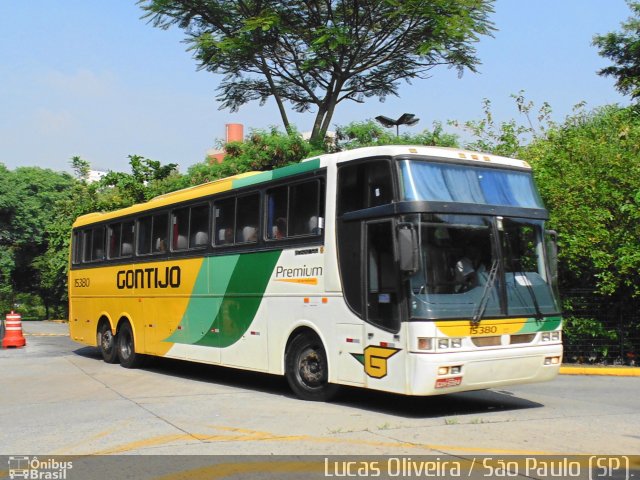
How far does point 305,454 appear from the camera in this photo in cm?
716

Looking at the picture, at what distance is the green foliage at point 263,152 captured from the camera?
23797mm

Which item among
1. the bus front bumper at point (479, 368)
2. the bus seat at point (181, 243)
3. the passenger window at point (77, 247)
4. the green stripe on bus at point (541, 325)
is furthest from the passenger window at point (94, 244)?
the green stripe on bus at point (541, 325)

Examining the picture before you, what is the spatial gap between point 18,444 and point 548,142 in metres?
14.4

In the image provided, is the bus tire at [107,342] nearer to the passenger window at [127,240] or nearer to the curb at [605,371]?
the passenger window at [127,240]

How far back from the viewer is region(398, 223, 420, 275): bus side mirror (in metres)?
8.78

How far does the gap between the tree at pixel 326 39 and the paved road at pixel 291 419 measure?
493 inches

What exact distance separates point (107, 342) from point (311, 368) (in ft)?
26.6

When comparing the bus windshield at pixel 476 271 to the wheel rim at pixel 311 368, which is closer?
the bus windshield at pixel 476 271

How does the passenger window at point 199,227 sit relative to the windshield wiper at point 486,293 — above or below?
above

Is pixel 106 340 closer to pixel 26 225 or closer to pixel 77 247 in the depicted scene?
pixel 77 247

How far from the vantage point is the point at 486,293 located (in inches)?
370

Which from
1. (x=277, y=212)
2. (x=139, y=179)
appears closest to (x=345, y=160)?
(x=277, y=212)

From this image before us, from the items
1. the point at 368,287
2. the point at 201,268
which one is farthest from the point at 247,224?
the point at 368,287
